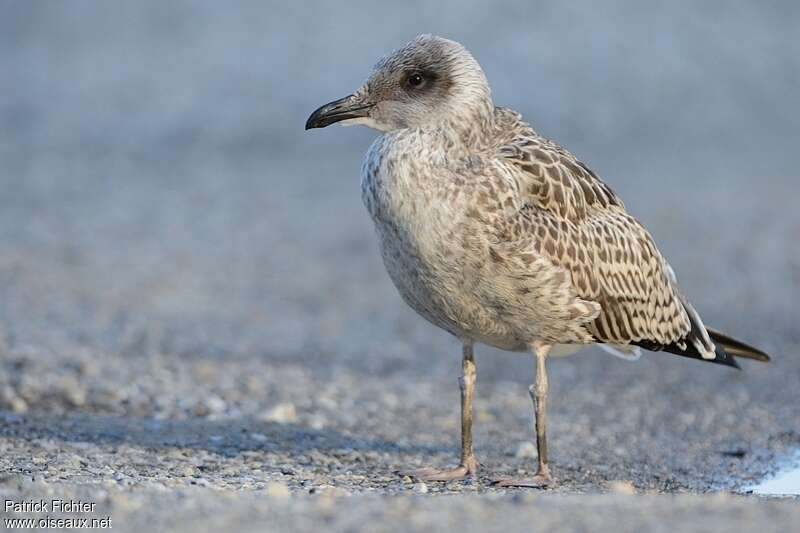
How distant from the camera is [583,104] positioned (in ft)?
76.5

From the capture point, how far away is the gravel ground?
7.84 m

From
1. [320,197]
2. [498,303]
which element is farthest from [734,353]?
Result: [320,197]

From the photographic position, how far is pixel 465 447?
8281 mm

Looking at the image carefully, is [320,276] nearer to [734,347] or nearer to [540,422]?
[734,347]

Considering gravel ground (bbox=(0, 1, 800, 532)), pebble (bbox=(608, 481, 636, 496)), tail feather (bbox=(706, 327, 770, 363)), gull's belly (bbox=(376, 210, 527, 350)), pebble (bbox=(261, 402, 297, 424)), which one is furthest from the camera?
pebble (bbox=(261, 402, 297, 424))

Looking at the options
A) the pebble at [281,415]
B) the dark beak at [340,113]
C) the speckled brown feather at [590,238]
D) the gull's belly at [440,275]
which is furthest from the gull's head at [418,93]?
the pebble at [281,415]

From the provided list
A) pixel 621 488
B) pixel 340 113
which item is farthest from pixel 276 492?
pixel 340 113

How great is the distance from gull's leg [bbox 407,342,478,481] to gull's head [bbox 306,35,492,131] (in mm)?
1352

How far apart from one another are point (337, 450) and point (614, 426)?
90.3 inches

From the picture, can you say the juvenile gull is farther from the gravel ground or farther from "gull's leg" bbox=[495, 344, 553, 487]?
the gravel ground

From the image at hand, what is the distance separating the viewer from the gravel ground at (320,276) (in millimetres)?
7840

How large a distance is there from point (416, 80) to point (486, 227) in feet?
3.37

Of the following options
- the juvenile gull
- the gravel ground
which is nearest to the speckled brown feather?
the juvenile gull

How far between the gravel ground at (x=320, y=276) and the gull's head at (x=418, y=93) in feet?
6.60
